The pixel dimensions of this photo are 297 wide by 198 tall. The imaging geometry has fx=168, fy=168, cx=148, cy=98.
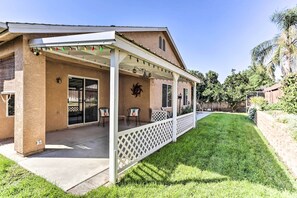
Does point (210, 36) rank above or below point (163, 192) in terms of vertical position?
above

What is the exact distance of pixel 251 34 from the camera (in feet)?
51.4

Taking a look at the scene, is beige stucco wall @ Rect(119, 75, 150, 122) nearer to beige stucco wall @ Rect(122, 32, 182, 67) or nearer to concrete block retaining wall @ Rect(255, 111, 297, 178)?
beige stucco wall @ Rect(122, 32, 182, 67)

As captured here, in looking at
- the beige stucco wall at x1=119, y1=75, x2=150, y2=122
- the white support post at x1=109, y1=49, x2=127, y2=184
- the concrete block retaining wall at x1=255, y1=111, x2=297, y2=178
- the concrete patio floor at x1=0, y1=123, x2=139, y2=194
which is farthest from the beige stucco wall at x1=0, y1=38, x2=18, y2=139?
the concrete block retaining wall at x1=255, y1=111, x2=297, y2=178

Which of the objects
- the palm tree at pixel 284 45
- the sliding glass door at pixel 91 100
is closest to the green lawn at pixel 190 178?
the sliding glass door at pixel 91 100

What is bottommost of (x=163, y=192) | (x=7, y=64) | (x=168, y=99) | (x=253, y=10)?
(x=163, y=192)

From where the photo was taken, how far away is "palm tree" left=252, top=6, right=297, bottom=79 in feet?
46.8

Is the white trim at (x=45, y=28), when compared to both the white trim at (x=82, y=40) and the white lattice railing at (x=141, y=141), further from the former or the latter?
the white lattice railing at (x=141, y=141)

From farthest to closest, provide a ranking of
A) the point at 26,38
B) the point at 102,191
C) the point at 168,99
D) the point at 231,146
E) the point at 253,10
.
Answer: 1. the point at 168,99
2. the point at 253,10
3. the point at 231,146
4. the point at 26,38
5. the point at 102,191

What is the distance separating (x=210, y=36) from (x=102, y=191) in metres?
17.1

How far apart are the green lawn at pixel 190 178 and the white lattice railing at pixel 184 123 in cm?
209

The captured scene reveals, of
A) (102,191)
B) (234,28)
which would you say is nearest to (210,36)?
(234,28)

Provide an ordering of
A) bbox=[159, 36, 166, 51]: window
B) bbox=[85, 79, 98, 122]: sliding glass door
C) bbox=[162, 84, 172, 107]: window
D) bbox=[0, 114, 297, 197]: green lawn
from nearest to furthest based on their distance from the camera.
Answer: bbox=[0, 114, 297, 197]: green lawn → bbox=[85, 79, 98, 122]: sliding glass door → bbox=[159, 36, 166, 51]: window → bbox=[162, 84, 172, 107]: window

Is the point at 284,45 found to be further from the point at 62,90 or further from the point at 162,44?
the point at 62,90

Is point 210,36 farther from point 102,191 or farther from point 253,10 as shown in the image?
point 102,191
